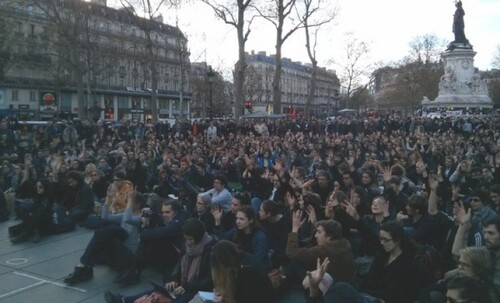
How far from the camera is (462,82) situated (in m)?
43.2

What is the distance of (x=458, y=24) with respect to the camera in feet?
144

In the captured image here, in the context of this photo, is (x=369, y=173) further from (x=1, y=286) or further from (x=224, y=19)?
(x=224, y=19)

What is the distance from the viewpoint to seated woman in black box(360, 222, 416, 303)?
4.34 m

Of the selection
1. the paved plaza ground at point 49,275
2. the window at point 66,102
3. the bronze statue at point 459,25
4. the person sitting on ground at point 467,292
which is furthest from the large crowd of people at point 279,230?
the window at point 66,102

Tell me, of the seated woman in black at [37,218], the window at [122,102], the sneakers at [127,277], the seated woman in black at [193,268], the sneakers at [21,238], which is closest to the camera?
the seated woman in black at [193,268]

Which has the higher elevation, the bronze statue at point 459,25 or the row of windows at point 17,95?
the bronze statue at point 459,25

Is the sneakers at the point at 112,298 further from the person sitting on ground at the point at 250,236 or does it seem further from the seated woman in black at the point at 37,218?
the seated woman in black at the point at 37,218

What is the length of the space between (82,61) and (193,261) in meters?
48.9

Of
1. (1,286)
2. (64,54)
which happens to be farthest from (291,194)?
(64,54)

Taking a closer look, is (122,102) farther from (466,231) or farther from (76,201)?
(466,231)

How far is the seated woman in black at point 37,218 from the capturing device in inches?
326

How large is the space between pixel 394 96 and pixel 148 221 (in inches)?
2876

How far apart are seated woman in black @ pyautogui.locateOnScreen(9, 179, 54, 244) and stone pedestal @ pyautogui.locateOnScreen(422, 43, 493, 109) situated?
4191 cm

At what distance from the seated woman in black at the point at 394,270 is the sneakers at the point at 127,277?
3.25 metres
